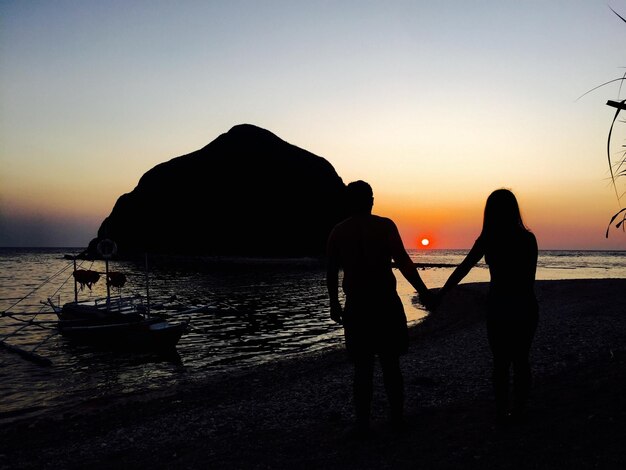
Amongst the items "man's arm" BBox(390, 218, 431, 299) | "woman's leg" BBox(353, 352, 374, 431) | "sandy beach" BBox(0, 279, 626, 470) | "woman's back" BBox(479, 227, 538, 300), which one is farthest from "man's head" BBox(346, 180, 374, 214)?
"sandy beach" BBox(0, 279, 626, 470)

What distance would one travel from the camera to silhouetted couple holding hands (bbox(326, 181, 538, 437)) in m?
5.07

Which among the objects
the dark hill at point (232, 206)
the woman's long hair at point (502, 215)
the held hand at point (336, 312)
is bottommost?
the held hand at point (336, 312)

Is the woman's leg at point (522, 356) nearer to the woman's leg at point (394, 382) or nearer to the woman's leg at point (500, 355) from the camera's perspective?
the woman's leg at point (500, 355)

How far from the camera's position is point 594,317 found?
17.4m

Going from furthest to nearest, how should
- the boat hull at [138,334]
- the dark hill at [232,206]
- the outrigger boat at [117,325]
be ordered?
the dark hill at [232,206] < the outrigger boat at [117,325] < the boat hull at [138,334]

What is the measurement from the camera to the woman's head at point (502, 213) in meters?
5.09

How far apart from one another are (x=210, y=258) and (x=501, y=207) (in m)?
156

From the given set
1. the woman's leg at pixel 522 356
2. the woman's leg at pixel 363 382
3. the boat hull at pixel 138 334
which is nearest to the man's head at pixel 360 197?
the woman's leg at pixel 363 382

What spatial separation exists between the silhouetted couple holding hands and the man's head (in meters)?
0.01

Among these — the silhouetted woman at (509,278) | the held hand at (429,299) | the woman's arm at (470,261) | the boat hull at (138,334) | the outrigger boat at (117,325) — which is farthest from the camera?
the outrigger boat at (117,325)

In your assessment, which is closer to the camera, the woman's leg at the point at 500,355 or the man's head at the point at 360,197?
the woman's leg at the point at 500,355

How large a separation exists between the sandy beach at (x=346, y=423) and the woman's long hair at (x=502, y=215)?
2.39 m

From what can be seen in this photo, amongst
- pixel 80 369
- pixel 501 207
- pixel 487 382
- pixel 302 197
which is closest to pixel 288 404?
pixel 487 382

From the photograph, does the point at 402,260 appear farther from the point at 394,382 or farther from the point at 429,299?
the point at 394,382
